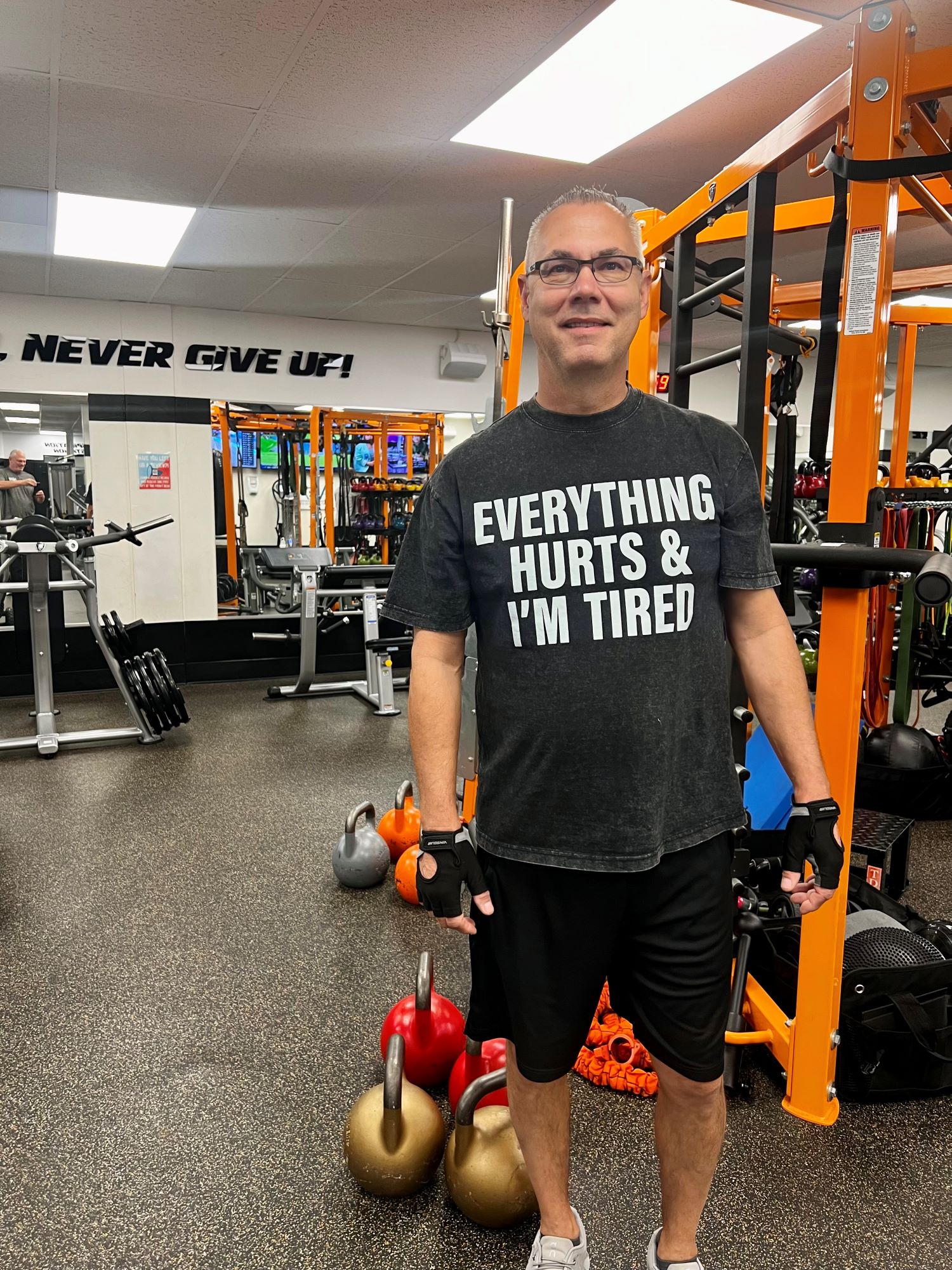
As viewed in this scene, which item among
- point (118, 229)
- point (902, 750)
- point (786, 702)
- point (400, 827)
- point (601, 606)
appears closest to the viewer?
point (601, 606)

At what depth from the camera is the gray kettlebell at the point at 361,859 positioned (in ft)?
10.1

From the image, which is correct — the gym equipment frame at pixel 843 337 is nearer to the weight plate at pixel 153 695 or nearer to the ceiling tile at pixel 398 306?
the weight plate at pixel 153 695

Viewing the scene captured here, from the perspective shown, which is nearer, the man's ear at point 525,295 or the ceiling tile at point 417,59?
the man's ear at point 525,295

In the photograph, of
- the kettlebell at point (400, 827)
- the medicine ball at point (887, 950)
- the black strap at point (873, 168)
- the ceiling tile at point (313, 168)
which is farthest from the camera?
Result: the ceiling tile at point (313, 168)

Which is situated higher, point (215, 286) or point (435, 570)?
point (215, 286)

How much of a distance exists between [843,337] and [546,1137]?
1500mm

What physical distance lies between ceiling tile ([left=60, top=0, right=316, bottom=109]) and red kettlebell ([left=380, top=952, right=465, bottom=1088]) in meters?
2.73

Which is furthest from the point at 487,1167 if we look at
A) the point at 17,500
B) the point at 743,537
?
the point at 17,500

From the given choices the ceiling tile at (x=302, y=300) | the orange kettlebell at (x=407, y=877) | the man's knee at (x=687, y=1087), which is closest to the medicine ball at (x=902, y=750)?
the orange kettlebell at (x=407, y=877)

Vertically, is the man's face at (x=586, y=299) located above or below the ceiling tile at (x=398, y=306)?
below

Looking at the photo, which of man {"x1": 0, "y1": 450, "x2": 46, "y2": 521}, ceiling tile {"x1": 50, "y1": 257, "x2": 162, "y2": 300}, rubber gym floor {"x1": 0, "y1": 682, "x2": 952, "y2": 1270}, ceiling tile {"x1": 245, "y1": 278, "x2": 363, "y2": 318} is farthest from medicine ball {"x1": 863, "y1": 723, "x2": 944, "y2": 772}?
man {"x1": 0, "y1": 450, "x2": 46, "y2": 521}

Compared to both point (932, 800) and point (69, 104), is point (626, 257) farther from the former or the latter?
point (932, 800)

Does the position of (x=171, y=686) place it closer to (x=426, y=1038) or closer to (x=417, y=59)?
(x=417, y=59)

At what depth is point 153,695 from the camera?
504 centimetres
